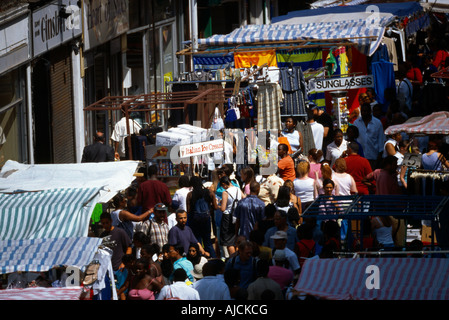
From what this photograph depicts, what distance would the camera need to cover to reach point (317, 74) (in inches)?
960

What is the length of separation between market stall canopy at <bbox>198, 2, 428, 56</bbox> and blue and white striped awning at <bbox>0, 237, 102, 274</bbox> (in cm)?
1331

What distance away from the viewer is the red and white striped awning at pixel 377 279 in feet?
33.9

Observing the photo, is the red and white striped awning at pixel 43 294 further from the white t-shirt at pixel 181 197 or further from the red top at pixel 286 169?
the red top at pixel 286 169

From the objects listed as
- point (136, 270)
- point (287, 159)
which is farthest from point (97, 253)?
point (287, 159)

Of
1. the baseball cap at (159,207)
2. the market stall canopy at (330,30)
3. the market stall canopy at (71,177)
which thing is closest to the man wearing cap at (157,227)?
the baseball cap at (159,207)

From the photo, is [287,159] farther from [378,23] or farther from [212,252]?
[378,23]

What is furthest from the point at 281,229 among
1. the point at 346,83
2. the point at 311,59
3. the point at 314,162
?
the point at 311,59

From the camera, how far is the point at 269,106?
21.4 meters

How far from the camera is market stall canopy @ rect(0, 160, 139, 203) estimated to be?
14375 mm

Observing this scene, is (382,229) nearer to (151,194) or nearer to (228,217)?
(228,217)

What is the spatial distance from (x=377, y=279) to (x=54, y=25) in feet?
46.6

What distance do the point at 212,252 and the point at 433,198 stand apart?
441 cm

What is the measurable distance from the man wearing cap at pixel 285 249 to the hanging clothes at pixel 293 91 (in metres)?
8.06

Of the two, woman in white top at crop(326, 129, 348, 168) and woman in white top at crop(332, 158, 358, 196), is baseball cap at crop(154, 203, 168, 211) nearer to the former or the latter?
woman in white top at crop(332, 158, 358, 196)
